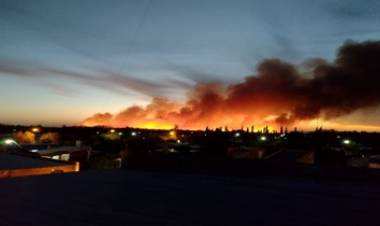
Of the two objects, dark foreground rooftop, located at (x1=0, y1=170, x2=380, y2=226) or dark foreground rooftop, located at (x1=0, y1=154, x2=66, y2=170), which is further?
dark foreground rooftop, located at (x1=0, y1=154, x2=66, y2=170)

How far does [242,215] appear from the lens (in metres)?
4.25

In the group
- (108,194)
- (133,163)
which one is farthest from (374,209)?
(133,163)

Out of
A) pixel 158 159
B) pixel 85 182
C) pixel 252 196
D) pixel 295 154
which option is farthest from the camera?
pixel 295 154

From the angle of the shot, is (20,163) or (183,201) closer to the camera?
(183,201)

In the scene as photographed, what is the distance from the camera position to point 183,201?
4.98m

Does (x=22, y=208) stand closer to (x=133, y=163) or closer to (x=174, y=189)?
(x=174, y=189)

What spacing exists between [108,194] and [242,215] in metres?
2.04

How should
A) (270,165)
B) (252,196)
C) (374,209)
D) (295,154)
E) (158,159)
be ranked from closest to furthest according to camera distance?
(374,209), (252,196), (270,165), (158,159), (295,154)

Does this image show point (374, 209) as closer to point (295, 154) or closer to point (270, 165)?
point (270, 165)

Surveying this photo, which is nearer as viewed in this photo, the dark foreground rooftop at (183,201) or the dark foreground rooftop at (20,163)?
the dark foreground rooftop at (183,201)

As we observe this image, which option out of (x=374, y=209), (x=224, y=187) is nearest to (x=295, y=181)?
(x=224, y=187)

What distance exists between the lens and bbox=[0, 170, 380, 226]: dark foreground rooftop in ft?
13.0

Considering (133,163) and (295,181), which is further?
(133,163)

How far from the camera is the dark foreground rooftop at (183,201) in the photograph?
3.97 meters
